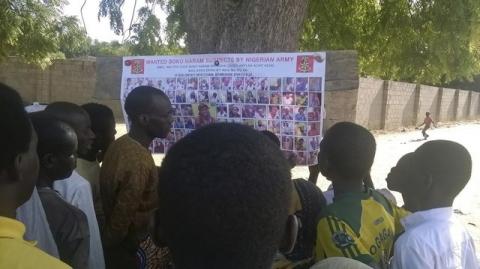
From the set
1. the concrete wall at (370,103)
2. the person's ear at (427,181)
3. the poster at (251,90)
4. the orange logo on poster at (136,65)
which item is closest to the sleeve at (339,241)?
the person's ear at (427,181)

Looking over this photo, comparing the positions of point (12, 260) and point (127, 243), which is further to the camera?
point (127, 243)

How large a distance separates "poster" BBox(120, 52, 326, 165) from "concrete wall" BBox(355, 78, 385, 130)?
16359 mm

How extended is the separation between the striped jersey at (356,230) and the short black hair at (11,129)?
40.3 inches

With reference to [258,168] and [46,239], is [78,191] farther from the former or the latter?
[258,168]

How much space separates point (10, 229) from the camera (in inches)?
45.7

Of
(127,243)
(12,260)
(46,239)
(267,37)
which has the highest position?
(267,37)

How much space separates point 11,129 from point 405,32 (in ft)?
16.9

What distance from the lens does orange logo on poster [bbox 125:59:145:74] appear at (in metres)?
3.04

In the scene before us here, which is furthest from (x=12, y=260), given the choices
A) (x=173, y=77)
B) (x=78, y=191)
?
(x=173, y=77)

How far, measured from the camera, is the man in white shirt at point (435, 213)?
167 centimetres

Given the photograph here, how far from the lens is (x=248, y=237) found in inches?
37.1

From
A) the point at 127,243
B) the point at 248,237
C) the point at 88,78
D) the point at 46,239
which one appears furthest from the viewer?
the point at 88,78

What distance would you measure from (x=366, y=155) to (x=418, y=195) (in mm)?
250

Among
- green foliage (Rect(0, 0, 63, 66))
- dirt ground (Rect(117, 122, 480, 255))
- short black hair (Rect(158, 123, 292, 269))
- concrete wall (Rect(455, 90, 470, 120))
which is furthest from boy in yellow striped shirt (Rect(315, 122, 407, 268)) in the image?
concrete wall (Rect(455, 90, 470, 120))
